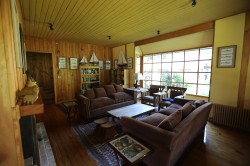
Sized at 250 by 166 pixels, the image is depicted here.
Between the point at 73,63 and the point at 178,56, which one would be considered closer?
the point at 178,56

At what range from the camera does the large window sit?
4.26 meters

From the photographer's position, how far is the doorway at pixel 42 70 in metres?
6.26

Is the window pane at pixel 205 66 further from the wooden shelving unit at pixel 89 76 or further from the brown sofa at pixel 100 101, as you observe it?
the wooden shelving unit at pixel 89 76

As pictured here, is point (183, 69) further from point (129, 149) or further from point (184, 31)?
point (129, 149)

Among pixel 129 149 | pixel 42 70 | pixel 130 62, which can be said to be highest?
pixel 130 62

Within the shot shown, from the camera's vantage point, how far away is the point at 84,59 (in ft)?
18.6

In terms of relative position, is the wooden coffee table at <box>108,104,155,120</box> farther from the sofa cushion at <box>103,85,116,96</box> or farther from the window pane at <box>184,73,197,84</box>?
the window pane at <box>184,73,197,84</box>

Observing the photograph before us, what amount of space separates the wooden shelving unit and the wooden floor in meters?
2.89

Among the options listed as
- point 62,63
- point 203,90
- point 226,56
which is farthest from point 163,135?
point 62,63

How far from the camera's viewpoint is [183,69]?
15.8ft

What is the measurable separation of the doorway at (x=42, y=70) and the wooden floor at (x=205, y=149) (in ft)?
12.9

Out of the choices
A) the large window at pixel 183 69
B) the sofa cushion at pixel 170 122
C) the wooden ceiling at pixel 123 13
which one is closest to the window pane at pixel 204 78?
the large window at pixel 183 69

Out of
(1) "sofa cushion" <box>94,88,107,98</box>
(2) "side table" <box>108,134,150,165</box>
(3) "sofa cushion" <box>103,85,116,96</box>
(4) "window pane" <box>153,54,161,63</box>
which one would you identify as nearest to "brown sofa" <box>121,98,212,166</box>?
(2) "side table" <box>108,134,150,165</box>

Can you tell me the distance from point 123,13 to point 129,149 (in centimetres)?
271
